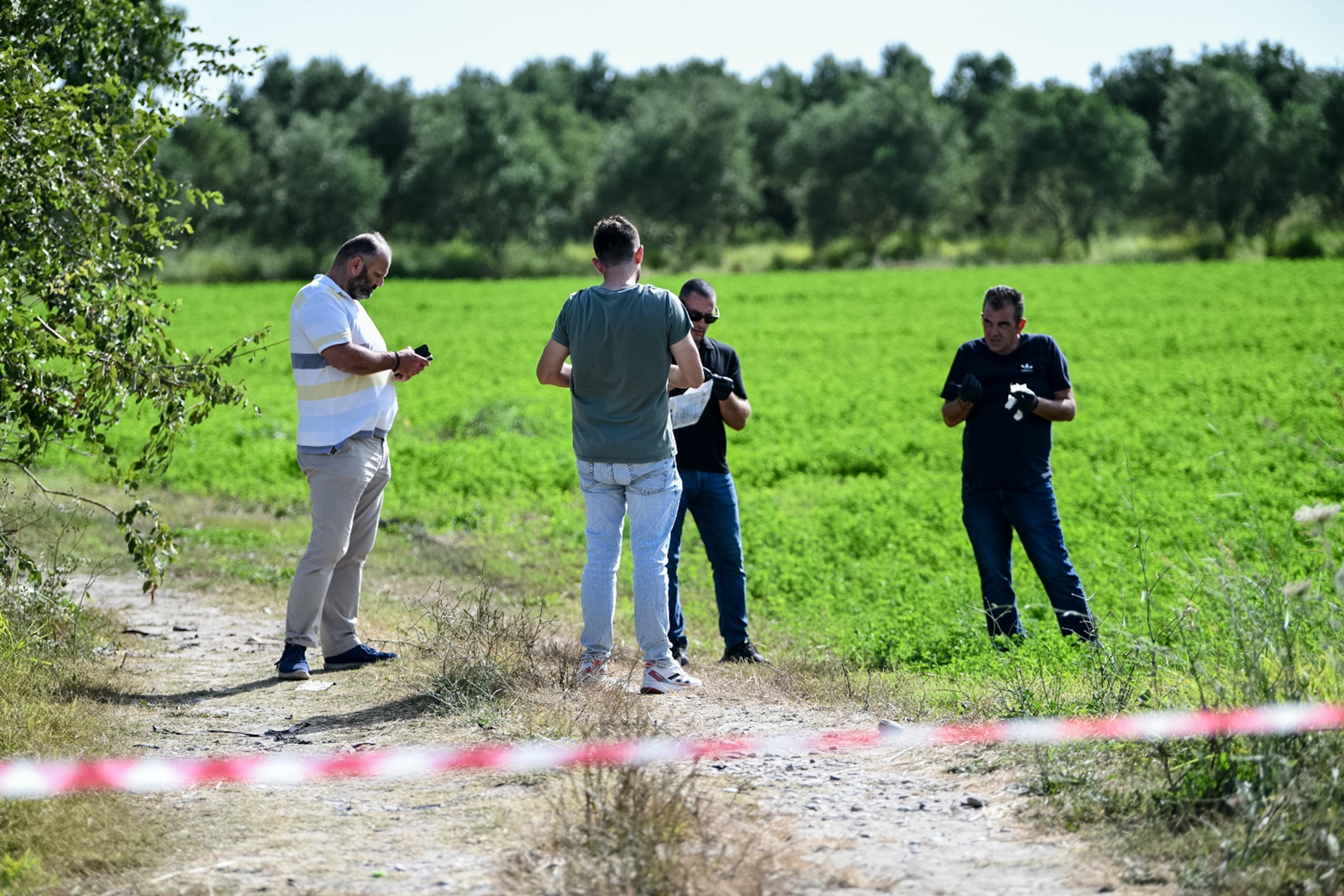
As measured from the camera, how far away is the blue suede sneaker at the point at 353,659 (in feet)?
20.9

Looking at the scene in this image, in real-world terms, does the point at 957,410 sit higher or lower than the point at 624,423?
lower

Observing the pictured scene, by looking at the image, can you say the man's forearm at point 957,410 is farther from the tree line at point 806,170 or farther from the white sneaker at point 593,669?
the tree line at point 806,170

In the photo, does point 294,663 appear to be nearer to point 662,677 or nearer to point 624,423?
point 662,677

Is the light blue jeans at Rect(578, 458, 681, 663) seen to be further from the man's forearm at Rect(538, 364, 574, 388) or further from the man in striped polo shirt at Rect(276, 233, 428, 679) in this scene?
the man in striped polo shirt at Rect(276, 233, 428, 679)

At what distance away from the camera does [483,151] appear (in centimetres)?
6881

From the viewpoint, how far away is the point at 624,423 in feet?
18.1

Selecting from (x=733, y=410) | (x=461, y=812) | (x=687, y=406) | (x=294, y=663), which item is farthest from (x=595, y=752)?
(x=733, y=410)

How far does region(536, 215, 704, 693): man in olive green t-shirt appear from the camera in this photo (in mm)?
5457

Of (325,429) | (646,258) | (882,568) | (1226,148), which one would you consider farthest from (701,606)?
(1226,148)

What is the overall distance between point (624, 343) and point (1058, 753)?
8.15 ft

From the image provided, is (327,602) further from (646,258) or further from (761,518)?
(646,258)

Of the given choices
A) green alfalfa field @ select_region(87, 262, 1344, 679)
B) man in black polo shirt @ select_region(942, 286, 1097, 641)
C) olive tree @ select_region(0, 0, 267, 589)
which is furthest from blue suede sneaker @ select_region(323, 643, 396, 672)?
man in black polo shirt @ select_region(942, 286, 1097, 641)

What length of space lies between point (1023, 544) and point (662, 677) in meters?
2.44

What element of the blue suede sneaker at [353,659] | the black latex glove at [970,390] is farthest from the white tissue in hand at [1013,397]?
the blue suede sneaker at [353,659]
